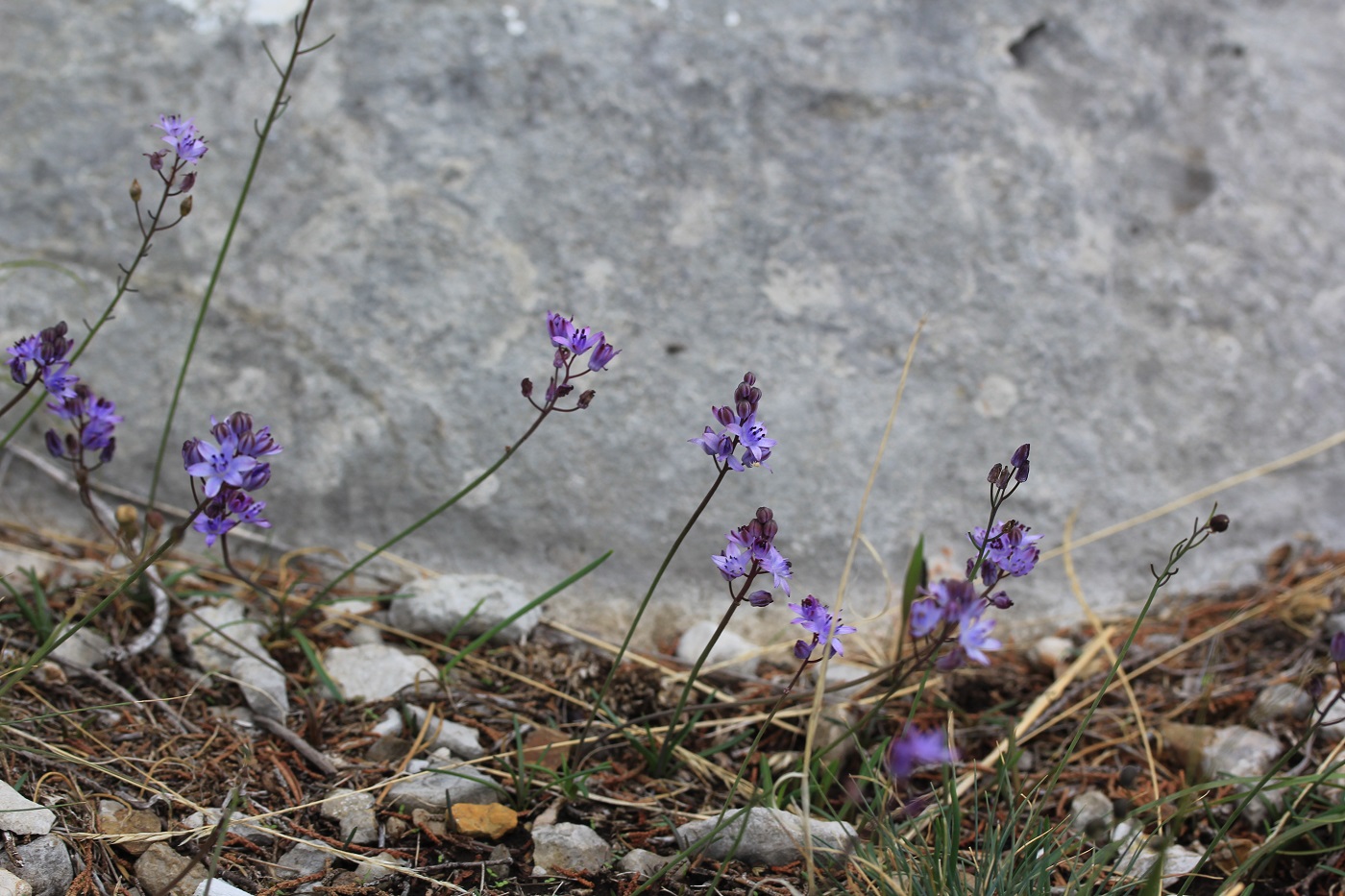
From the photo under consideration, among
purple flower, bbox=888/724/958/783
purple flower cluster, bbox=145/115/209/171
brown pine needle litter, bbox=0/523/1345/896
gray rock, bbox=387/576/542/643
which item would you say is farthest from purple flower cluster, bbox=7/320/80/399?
purple flower, bbox=888/724/958/783

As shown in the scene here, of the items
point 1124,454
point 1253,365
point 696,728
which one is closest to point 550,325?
point 696,728

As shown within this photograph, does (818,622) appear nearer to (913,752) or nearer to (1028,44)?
(913,752)

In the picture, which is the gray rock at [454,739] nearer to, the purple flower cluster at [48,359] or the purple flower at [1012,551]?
the purple flower cluster at [48,359]

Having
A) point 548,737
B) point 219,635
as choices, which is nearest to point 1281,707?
point 548,737

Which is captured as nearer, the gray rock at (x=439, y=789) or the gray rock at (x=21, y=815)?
the gray rock at (x=21, y=815)

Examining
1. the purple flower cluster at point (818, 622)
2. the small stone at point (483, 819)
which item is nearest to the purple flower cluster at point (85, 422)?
the small stone at point (483, 819)

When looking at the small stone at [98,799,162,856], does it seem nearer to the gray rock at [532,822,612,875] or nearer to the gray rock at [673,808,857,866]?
the gray rock at [532,822,612,875]

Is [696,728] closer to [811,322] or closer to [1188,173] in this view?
[811,322]
